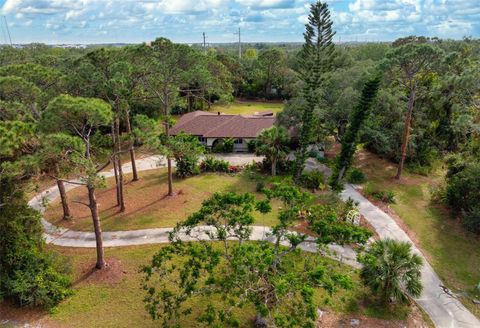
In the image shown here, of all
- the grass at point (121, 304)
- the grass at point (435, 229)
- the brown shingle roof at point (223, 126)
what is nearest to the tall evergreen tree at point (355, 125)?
the grass at point (435, 229)

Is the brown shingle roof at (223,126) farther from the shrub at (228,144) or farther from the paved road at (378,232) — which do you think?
the paved road at (378,232)

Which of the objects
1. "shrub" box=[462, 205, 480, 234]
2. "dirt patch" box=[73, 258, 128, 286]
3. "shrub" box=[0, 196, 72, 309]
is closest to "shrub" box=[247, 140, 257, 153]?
"shrub" box=[462, 205, 480, 234]

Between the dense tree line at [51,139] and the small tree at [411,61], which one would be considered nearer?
the dense tree line at [51,139]

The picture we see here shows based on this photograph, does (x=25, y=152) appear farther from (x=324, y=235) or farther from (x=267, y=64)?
(x=267, y=64)

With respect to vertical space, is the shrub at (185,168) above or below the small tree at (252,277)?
below


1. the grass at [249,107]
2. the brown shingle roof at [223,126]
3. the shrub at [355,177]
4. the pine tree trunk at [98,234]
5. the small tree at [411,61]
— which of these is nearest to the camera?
the pine tree trunk at [98,234]

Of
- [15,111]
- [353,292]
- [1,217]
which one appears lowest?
[353,292]

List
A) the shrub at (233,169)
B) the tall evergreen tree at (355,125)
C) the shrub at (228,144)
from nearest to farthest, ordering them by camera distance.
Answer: the tall evergreen tree at (355,125)
the shrub at (233,169)
the shrub at (228,144)

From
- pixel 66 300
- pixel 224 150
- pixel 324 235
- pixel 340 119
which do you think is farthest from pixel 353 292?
pixel 224 150
